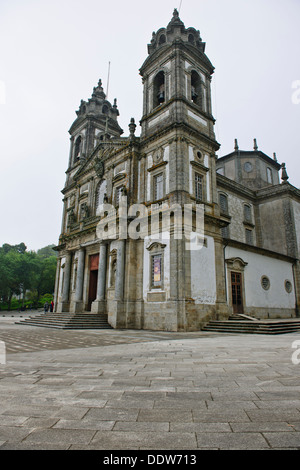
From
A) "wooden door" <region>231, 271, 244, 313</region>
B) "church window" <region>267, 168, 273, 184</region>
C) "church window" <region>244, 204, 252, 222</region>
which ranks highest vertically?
"church window" <region>267, 168, 273, 184</region>

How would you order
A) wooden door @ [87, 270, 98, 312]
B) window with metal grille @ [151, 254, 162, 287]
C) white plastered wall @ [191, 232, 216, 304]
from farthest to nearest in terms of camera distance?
wooden door @ [87, 270, 98, 312]
window with metal grille @ [151, 254, 162, 287]
white plastered wall @ [191, 232, 216, 304]

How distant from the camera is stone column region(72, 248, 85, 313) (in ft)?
72.4

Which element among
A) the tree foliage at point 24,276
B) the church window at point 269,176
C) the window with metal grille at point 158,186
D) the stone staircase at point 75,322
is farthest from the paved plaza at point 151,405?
the tree foliage at point 24,276

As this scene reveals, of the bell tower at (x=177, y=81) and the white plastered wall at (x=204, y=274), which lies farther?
the bell tower at (x=177, y=81)

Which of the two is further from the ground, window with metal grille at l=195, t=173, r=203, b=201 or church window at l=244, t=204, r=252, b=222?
church window at l=244, t=204, r=252, b=222

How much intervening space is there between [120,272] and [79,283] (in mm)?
6048

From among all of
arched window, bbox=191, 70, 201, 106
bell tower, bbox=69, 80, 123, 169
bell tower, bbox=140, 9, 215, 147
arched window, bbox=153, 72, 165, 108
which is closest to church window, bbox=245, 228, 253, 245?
bell tower, bbox=140, 9, 215, 147

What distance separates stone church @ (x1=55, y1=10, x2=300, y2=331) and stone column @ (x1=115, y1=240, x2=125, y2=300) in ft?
0.21

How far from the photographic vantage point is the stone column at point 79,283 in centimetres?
2208

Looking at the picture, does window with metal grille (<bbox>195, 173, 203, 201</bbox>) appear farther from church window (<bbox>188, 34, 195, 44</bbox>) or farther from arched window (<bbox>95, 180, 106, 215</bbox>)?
church window (<bbox>188, 34, 195, 44</bbox>)

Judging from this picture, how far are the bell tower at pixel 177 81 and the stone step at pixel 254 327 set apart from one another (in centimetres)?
1247

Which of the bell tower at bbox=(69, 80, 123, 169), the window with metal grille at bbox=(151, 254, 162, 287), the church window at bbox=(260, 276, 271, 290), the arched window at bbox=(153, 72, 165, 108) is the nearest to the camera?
the window with metal grille at bbox=(151, 254, 162, 287)

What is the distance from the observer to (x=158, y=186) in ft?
62.9

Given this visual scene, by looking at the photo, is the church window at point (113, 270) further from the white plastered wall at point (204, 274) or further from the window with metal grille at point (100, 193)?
the white plastered wall at point (204, 274)
